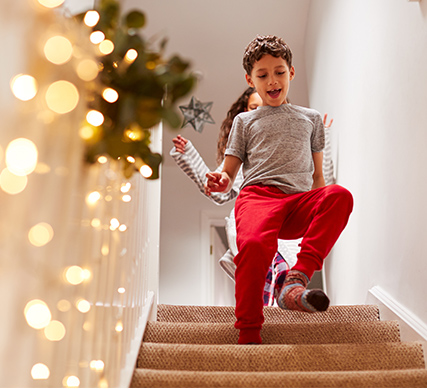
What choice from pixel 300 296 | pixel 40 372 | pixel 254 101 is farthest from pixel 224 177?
pixel 40 372

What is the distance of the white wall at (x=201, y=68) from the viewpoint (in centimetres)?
399

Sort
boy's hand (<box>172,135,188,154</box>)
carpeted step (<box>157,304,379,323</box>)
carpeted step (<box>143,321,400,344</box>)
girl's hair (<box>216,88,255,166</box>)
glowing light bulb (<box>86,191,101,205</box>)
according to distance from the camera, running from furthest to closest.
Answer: girl's hair (<box>216,88,255,166</box>)
boy's hand (<box>172,135,188,154</box>)
carpeted step (<box>157,304,379,323</box>)
carpeted step (<box>143,321,400,344</box>)
glowing light bulb (<box>86,191,101,205</box>)

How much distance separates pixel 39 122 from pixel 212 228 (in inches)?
168

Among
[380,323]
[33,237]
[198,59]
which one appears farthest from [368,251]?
[198,59]

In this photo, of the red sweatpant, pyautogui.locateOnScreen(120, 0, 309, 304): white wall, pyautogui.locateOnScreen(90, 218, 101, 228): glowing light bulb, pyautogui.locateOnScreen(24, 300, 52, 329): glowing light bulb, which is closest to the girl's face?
the red sweatpant

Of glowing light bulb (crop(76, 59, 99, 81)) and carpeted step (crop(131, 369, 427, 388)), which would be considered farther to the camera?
carpeted step (crop(131, 369, 427, 388))

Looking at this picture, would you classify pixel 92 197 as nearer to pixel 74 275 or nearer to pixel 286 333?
pixel 74 275

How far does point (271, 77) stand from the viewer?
1.96 metres

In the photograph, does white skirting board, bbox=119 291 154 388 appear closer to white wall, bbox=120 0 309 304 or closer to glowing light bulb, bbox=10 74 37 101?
glowing light bulb, bbox=10 74 37 101

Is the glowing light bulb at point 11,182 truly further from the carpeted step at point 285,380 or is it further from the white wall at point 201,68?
the white wall at point 201,68

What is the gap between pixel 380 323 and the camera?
1.65 metres

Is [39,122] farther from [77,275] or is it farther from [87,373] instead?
→ [87,373]

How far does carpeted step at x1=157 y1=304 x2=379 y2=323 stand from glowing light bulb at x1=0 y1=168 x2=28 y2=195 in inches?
56.8

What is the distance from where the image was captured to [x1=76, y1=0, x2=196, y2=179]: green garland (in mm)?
696
